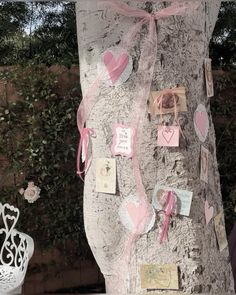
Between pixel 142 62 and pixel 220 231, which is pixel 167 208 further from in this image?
pixel 142 62

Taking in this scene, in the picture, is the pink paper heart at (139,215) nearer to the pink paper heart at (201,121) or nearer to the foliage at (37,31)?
the pink paper heart at (201,121)

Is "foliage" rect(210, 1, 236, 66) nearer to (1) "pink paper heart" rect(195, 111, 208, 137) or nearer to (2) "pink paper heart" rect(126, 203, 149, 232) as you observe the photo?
(1) "pink paper heart" rect(195, 111, 208, 137)

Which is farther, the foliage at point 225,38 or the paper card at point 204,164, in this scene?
the foliage at point 225,38

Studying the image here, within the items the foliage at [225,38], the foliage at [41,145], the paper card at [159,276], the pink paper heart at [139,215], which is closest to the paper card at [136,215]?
the pink paper heart at [139,215]

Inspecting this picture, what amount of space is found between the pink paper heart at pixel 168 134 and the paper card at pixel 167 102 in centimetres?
6

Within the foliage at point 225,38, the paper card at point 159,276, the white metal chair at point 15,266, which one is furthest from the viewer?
the foliage at point 225,38

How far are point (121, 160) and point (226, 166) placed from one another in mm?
1920

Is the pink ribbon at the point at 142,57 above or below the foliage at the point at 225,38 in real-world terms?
below

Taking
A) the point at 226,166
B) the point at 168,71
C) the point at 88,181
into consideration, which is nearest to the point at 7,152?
the point at 226,166

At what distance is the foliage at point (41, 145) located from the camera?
346 cm

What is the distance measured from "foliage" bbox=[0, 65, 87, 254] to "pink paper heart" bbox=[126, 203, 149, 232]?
5.34 ft

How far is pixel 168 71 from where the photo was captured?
1885 mm

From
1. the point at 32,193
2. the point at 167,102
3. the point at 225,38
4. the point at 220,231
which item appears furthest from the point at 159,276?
the point at 225,38

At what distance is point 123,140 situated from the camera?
6.15 feet
